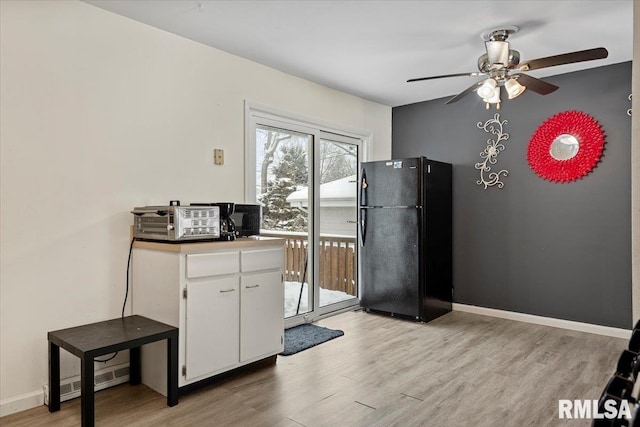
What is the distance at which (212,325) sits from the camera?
2.61 m

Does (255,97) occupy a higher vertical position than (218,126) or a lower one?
higher

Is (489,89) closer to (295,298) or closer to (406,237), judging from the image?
(406,237)

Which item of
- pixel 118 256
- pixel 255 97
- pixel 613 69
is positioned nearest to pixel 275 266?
pixel 118 256

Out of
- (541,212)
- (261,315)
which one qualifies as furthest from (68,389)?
(541,212)

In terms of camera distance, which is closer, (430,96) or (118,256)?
(118,256)

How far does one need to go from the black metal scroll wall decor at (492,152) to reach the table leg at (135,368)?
364 cm

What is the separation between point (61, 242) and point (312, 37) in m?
2.17

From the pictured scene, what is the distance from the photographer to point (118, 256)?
109 inches

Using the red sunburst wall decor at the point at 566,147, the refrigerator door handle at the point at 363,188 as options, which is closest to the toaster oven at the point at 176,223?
the refrigerator door handle at the point at 363,188

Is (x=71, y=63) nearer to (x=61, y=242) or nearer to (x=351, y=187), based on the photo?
(x=61, y=242)

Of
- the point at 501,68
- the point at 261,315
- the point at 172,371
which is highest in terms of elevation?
the point at 501,68

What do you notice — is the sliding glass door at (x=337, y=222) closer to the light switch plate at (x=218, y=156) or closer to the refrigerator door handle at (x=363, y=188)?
the refrigerator door handle at (x=363, y=188)

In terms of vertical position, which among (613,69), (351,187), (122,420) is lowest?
(122,420)

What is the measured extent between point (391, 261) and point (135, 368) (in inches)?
102
